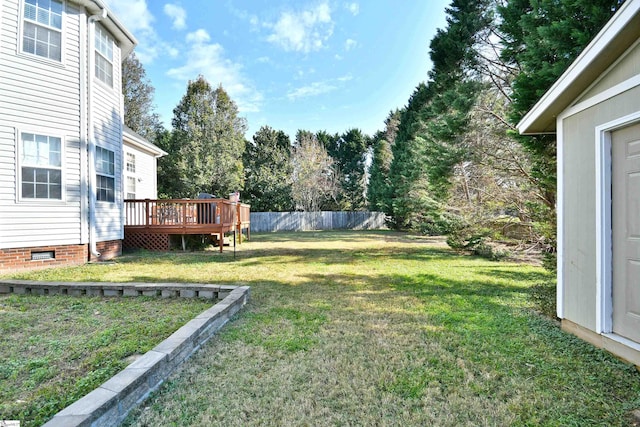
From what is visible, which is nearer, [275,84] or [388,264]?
[388,264]

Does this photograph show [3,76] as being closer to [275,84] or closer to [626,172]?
[626,172]

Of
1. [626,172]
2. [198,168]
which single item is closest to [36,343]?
[626,172]

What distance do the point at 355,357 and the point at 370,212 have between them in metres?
23.5

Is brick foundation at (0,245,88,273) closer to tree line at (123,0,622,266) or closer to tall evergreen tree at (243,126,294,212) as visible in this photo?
tree line at (123,0,622,266)

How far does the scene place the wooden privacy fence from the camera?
23031mm

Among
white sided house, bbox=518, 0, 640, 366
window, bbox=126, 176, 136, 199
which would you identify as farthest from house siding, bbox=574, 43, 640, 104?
window, bbox=126, 176, 136, 199

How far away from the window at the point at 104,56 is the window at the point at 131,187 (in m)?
4.29

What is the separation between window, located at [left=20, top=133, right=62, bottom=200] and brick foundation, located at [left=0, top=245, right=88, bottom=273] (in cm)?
115

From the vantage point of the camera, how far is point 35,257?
6.98 metres

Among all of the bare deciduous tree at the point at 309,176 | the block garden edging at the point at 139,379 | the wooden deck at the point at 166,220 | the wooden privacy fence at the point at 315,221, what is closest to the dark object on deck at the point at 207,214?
the wooden deck at the point at 166,220

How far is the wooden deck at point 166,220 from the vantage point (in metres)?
9.95

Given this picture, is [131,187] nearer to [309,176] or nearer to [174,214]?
[174,214]

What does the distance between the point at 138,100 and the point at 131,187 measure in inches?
624

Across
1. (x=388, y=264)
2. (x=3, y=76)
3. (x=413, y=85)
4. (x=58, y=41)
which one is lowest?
(x=388, y=264)
